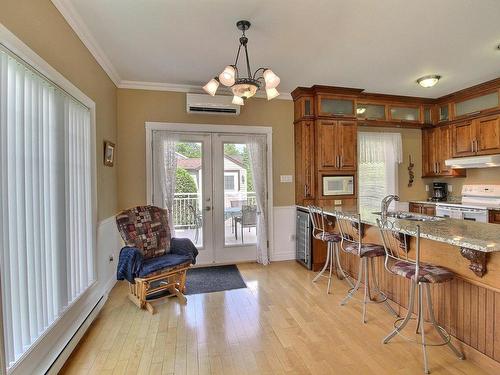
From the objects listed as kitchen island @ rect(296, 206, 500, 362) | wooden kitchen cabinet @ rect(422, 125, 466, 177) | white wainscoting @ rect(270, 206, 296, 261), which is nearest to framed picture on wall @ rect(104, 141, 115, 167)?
white wainscoting @ rect(270, 206, 296, 261)

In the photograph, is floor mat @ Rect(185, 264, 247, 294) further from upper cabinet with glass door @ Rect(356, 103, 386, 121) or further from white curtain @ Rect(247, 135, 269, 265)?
upper cabinet with glass door @ Rect(356, 103, 386, 121)

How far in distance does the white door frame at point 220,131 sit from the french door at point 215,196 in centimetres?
7

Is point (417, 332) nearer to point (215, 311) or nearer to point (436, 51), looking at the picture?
point (215, 311)

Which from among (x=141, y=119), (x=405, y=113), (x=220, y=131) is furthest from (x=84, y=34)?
(x=405, y=113)

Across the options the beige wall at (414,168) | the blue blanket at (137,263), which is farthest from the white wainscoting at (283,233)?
the beige wall at (414,168)

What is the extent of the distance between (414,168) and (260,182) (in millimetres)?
3150

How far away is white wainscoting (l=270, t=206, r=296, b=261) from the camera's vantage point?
4.43m

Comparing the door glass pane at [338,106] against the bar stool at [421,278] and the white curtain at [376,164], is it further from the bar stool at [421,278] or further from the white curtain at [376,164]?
the bar stool at [421,278]

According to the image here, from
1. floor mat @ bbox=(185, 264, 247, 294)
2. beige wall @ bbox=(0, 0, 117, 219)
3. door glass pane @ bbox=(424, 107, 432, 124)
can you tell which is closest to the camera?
beige wall @ bbox=(0, 0, 117, 219)

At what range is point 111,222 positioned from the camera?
3.45m

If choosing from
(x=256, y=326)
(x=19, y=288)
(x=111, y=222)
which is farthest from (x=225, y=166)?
(x=19, y=288)

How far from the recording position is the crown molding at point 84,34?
84.9 inches

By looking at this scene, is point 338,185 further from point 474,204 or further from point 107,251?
point 107,251

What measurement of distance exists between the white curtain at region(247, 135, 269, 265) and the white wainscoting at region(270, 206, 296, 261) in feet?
0.67
